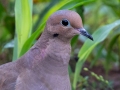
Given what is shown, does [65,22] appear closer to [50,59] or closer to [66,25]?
[66,25]

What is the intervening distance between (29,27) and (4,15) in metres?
0.91

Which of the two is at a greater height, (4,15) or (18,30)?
(18,30)

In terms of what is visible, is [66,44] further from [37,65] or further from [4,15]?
[4,15]

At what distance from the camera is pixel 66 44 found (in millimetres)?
2230

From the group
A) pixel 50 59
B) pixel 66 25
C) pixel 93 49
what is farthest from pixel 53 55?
pixel 93 49

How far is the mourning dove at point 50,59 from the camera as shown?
2.17 metres

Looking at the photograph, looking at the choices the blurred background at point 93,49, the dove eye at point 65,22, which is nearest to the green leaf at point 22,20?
the blurred background at point 93,49

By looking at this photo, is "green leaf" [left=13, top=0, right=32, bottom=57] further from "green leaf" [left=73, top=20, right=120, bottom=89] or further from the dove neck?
the dove neck

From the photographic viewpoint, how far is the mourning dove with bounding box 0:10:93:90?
2.17m

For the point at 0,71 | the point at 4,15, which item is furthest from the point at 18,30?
the point at 4,15

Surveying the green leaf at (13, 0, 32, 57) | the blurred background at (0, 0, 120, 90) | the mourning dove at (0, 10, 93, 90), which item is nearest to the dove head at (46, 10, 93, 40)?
the mourning dove at (0, 10, 93, 90)

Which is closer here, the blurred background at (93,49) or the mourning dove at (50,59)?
the mourning dove at (50,59)

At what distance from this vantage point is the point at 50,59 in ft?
7.35

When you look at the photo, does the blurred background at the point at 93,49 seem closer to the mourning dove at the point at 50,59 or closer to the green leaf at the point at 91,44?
the green leaf at the point at 91,44
